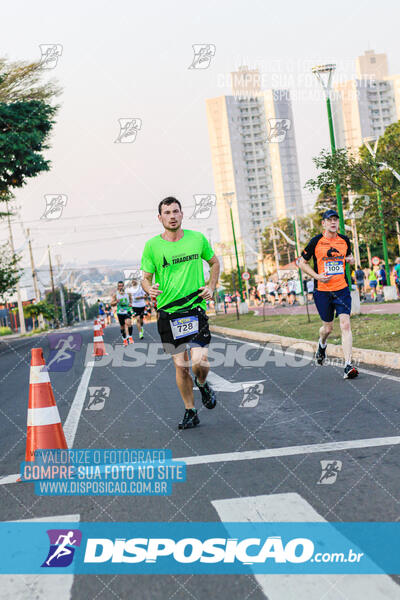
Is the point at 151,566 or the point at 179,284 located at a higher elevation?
the point at 179,284

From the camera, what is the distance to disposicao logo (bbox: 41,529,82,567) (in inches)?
129

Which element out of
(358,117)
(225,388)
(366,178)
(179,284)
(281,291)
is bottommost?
(281,291)

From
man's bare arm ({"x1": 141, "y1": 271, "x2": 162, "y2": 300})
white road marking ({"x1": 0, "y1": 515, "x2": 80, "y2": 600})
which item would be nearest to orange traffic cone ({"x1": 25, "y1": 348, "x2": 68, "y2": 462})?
man's bare arm ({"x1": 141, "y1": 271, "x2": 162, "y2": 300})

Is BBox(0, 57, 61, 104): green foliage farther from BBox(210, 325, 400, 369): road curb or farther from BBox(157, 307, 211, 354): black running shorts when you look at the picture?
BBox(157, 307, 211, 354): black running shorts

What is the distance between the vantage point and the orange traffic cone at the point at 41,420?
5195 mm

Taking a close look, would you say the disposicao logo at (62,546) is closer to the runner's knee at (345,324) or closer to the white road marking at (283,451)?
the white road marking at (283,451)

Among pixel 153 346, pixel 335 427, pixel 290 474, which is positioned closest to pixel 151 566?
pixel 290 474

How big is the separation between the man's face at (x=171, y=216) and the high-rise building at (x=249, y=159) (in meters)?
163

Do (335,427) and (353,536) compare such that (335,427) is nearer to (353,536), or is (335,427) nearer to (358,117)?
(353,536)

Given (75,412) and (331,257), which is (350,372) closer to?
(331,257)

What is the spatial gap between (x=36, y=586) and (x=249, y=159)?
17470cm

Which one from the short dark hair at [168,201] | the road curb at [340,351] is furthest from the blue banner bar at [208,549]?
the road curb at [340,351]

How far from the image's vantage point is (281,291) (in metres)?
46.0

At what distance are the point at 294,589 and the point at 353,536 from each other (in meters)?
0.59
